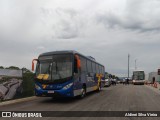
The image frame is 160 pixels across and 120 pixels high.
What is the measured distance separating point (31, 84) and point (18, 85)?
2364mm

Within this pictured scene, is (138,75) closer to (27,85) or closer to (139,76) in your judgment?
(139,76)

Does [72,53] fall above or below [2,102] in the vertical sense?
above

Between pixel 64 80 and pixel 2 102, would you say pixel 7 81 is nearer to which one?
pixel 2 102

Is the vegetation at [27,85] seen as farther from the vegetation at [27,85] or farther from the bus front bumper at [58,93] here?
the bus front bumper at [58,93]

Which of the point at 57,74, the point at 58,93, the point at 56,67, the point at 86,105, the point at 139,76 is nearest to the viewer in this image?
the point at 86,105

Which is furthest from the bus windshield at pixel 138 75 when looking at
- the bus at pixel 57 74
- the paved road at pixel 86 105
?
the bus at pixel 57 74

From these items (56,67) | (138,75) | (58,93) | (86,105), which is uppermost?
(56,67)

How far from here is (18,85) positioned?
18.8 metres

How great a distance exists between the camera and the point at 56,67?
16484 millimetres

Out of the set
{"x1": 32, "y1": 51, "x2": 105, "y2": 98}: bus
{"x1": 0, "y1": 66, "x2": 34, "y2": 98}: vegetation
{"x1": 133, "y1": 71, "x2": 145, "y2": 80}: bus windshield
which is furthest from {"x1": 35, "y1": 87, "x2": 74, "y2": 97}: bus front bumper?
{"x1": 133, "y1": 71, "x2": 145, "y2": 80}: bus windshield

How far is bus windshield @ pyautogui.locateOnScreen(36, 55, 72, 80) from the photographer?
16.3 m

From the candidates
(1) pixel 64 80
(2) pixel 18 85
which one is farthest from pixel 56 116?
(2) pixel 18 85

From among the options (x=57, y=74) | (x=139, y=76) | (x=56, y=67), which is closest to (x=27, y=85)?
(x=56, y=67)

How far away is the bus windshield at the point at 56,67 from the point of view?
16281 mm
